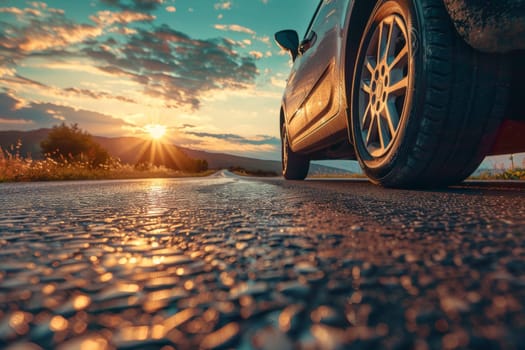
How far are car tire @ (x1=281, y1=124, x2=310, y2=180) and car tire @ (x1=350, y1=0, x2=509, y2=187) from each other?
3.83 metres

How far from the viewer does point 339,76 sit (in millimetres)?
3209

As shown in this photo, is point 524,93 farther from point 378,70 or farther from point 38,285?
point 38,285

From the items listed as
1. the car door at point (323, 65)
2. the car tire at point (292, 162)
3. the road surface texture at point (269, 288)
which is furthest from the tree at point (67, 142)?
the road surface texture at point (269, 288)

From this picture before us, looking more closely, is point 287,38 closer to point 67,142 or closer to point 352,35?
point 352,35

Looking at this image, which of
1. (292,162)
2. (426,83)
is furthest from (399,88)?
(292,162)

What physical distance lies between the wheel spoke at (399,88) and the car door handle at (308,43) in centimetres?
172

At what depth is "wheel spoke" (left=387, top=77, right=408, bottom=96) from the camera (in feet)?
7.66

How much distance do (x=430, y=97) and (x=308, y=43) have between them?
2.42 metres

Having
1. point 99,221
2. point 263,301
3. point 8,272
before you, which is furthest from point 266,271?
point 99,221

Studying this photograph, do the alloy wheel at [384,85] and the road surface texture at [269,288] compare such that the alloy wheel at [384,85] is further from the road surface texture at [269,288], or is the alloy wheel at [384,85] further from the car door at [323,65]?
the road surface texture at [269,288]

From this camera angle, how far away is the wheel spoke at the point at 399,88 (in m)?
2.34

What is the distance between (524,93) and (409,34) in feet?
2.74

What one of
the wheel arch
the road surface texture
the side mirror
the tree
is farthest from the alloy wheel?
the tree

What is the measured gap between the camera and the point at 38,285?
0.58 m
